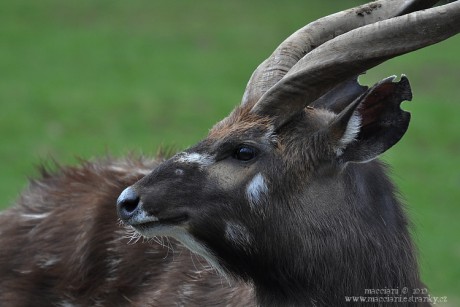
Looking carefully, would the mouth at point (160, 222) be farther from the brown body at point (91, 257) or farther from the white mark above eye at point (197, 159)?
the brown body at point (91, 257)

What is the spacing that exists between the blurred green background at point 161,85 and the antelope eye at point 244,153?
631cm

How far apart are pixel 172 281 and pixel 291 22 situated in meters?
22.3

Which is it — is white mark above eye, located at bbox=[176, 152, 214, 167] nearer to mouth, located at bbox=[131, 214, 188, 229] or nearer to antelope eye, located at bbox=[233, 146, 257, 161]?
antelope eye, located at bbox=[233, 146, 257, 161]

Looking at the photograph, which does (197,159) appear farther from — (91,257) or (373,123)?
(91,257)

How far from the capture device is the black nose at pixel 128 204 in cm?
580

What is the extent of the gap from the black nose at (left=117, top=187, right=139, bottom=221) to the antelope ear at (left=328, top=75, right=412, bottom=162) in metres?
1.12

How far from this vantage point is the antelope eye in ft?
19.4

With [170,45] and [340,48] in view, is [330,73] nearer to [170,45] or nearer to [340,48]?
[340,48]

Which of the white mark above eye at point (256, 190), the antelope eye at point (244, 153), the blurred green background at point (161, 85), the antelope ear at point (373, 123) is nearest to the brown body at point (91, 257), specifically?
the white mark above eye at point (256, 190)

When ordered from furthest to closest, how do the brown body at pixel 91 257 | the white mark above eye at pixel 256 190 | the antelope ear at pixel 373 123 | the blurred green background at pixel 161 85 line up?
the blurred green background at pixel 161 85, the brown body at pixel 91 257, the white mark above eye at pixel 256 190, the antelope ear at pixel 373 123

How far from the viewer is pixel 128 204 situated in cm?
583

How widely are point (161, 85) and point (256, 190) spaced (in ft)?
52.3

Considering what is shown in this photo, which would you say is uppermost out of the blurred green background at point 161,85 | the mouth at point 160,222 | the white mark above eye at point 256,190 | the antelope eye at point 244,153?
the blurred green background at point 161,85

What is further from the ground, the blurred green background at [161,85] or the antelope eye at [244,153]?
the blurred green background at [161,85]
